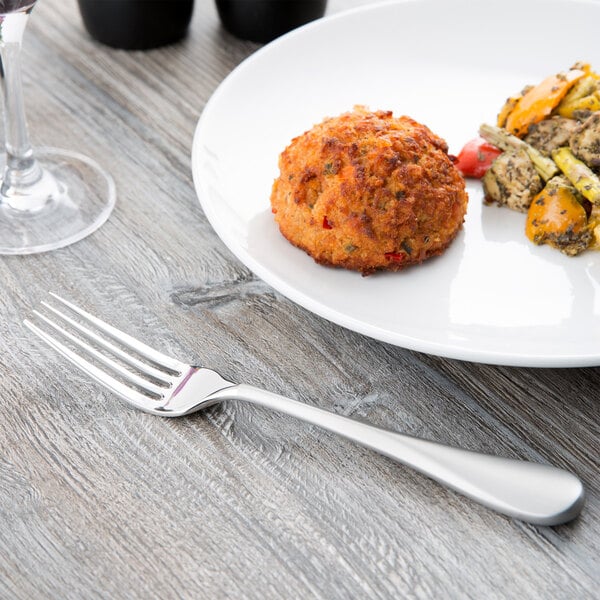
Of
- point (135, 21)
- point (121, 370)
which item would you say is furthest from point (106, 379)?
point (135, 21)

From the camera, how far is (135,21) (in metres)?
2.62

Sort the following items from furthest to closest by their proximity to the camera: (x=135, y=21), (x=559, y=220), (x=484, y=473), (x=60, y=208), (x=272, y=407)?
(x=135, y=21), (x=60, y=208), (x=559, y=220), (x=272, y=407), (x=484, y=473)

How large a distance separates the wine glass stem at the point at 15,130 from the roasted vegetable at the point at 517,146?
3.41 feet

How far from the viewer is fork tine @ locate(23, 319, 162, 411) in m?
1.55

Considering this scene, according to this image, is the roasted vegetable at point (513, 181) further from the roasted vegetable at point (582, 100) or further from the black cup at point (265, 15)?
the black cup at point (265, 15)

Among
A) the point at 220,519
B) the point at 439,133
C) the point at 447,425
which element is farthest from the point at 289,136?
the point at 220,519

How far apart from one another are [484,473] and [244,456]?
0.41 metres

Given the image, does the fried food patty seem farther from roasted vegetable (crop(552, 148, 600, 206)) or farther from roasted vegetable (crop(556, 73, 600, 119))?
roasted vegetable (crop(556, 73, 600, 119))

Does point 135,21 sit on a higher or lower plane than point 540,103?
lower

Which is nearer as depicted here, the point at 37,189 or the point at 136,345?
the point at 136,345

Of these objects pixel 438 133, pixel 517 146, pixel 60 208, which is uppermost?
pixel 517 146

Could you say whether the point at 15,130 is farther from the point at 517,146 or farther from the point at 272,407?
the point at 517,146

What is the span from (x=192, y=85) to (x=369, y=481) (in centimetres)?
151

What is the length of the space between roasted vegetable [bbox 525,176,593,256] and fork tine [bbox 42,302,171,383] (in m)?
0.83
